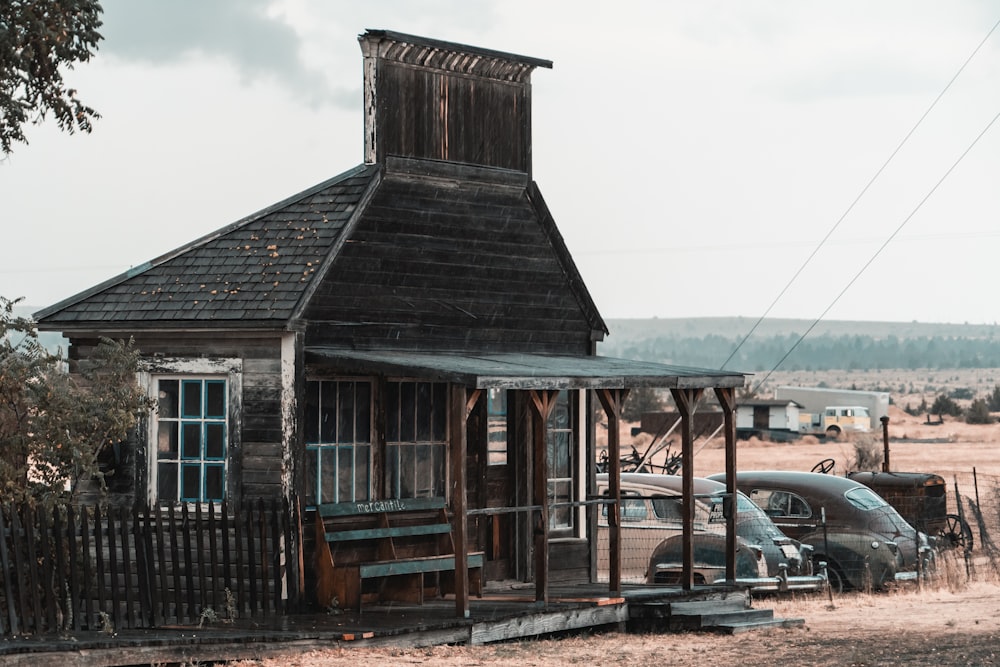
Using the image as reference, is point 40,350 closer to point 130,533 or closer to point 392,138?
point 130,533

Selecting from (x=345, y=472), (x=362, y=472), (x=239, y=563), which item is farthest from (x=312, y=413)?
(x=239, y=563)

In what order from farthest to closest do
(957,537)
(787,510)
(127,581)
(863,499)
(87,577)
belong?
(957,537), (787,510), (863,499), (127,581), (87,577)

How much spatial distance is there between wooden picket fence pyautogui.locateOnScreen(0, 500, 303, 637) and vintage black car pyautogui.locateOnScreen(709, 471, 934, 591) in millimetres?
8287

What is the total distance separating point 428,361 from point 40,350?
149 inches

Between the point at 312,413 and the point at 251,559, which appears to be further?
the point at 312,413

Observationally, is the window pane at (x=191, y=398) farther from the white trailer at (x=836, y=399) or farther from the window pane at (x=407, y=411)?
the white trailer at (x=836, y=399)

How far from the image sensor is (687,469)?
53.0ft

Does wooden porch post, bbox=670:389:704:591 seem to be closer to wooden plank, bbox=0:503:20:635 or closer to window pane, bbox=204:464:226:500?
window pane, bbox=204:464:226:500

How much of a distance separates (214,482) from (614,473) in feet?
13.2

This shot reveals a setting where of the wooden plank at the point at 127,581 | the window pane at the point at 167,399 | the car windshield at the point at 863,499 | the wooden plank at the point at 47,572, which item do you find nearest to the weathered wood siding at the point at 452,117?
the window pane at the point at 167,399

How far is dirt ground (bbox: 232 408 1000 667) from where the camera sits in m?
12.9

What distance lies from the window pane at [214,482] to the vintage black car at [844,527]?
8.49m

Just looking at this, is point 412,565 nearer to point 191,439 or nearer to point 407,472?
point 407,472

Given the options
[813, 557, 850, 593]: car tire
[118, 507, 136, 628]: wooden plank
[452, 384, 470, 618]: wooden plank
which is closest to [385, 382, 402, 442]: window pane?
[452, 384, 470, 618]: wooden plank
